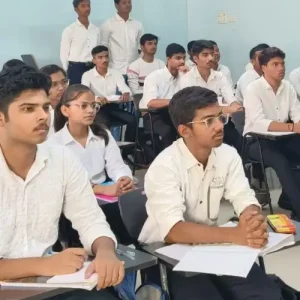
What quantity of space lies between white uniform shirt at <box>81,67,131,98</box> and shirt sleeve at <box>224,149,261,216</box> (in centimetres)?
436

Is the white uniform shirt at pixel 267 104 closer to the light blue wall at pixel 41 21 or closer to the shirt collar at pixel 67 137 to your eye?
the shirt collar at pixel 67 137

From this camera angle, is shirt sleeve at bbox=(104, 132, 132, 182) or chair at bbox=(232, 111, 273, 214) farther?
chair at bbox=(232, 111, 273, 214)

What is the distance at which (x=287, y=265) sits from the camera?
3.27 m

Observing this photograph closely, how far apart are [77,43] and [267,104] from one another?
3.34 m

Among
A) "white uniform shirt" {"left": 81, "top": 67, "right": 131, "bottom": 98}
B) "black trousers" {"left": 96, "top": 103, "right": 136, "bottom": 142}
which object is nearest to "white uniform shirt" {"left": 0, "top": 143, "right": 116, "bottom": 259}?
"black trousers" {"left": 96, "top": 103, "right": 136, "bottom": 142}

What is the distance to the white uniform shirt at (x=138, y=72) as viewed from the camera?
6.97 m

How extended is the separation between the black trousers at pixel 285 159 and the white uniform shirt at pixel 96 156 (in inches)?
52.3

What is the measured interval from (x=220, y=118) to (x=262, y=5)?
5.31 metres

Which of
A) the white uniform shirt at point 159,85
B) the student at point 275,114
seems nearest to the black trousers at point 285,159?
the student at point 275,114

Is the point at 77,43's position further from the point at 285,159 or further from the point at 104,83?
the point at 285,159

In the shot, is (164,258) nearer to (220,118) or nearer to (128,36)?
(220,118)

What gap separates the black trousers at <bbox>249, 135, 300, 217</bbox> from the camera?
385 centimetres

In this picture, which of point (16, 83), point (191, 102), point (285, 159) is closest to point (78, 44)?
point (285, 159)

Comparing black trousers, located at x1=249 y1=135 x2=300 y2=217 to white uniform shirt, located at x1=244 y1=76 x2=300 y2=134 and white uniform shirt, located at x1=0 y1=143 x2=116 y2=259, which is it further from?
white uniform shirt, located at x1=0 y1=143 x2=116 y2=259
